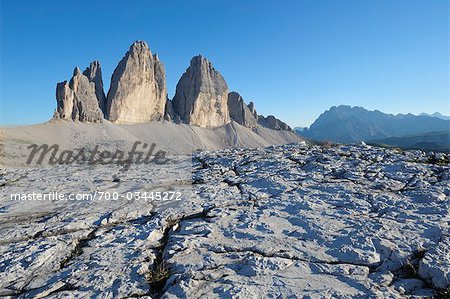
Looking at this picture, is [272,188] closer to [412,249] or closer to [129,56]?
[412,249]

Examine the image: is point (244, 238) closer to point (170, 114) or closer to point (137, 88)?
point (137, 88)

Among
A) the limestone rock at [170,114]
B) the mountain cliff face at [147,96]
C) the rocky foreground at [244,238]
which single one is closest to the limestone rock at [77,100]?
the mountain cliff face at [147,96]

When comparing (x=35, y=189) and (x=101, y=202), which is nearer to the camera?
(x=101, y=202)

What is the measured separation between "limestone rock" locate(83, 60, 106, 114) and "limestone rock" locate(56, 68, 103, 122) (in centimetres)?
740

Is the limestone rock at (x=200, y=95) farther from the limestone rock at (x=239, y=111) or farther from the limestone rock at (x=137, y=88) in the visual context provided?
the limestone rock at (x=239, y=111)

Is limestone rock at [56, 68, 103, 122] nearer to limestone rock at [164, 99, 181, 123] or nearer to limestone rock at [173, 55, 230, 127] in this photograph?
limestone rock at [164, 99, 181, 123]

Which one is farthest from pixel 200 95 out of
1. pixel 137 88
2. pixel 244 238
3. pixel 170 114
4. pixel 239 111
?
pixel 244 238

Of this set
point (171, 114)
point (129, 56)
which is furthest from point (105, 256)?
point (171, 114)

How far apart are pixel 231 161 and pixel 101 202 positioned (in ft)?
23.7

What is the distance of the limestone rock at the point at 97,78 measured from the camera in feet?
470

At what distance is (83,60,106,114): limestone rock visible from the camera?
5635 inches

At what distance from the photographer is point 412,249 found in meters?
5.93

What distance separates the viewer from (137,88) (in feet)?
487

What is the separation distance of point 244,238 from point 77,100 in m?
138
